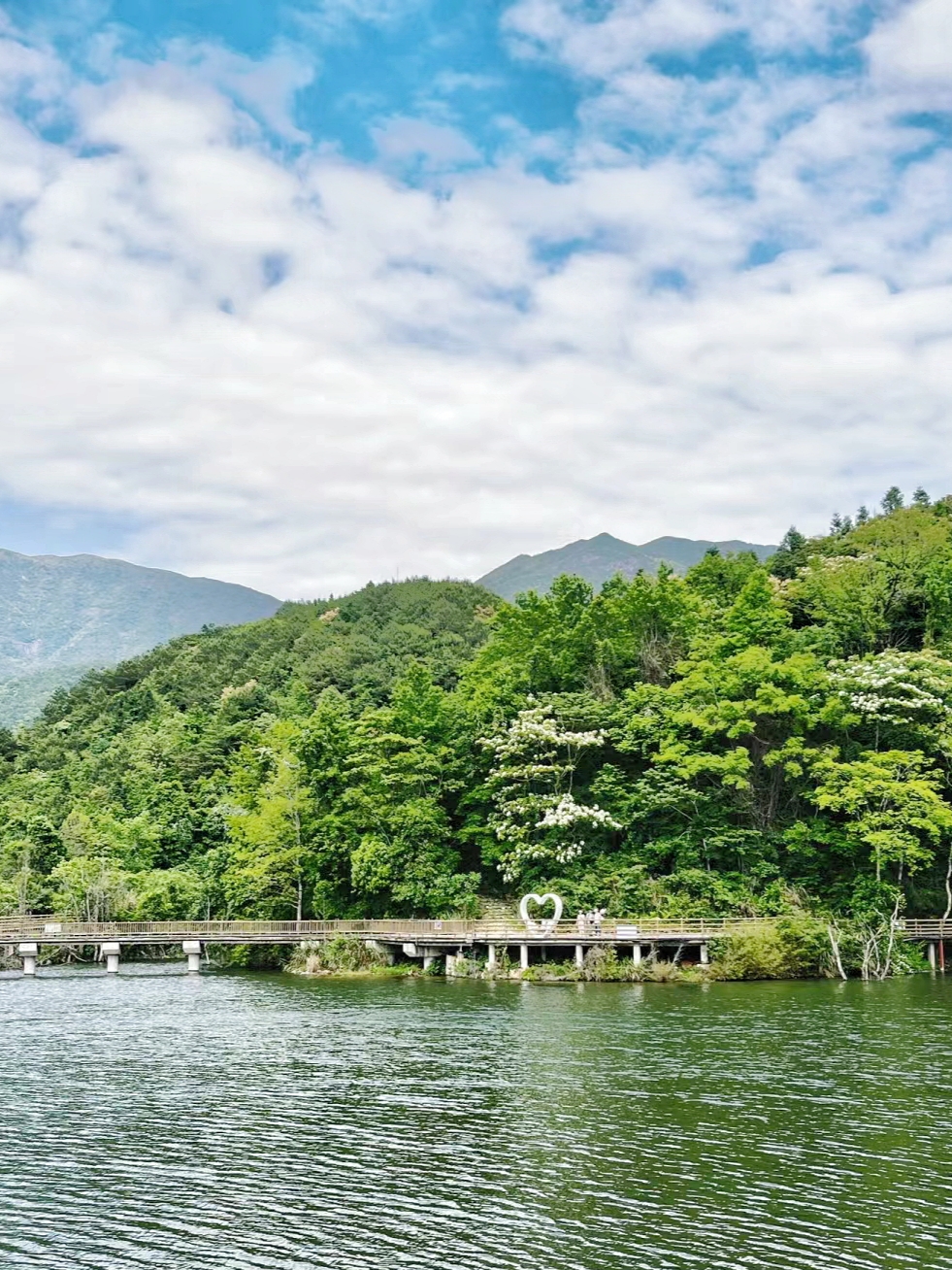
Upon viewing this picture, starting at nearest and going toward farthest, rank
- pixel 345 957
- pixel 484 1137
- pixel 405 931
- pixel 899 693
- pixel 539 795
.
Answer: pixel 484 1137 → pixel 405 931 → pixel 899 693 → pixel 345 957 → pixel 539 795

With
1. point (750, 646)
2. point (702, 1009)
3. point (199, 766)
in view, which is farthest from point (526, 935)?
point (199, 766)

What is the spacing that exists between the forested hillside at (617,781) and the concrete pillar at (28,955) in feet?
20.3

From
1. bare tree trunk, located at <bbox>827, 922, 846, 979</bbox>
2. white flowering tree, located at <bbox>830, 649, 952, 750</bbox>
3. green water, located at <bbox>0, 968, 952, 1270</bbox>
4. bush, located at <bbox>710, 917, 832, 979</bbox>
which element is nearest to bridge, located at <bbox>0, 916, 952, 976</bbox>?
bush, located at <bbox>710, 917, 832, 979</bbox>

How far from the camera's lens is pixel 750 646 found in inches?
2183

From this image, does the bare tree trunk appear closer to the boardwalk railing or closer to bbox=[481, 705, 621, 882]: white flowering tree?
the boardwalk railing

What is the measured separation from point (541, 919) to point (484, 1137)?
28967 mm

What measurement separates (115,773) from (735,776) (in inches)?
2215

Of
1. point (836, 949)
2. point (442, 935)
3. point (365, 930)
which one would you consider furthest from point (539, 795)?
point (836, 949)

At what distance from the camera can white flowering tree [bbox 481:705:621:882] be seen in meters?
54.4

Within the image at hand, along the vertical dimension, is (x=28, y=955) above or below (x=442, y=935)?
below

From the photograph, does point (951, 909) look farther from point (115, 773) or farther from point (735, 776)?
point (115, 773)

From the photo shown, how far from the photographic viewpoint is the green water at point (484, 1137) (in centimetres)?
1686

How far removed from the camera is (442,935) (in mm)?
51219

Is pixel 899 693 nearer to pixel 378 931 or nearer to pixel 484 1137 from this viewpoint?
pixel 378 931
